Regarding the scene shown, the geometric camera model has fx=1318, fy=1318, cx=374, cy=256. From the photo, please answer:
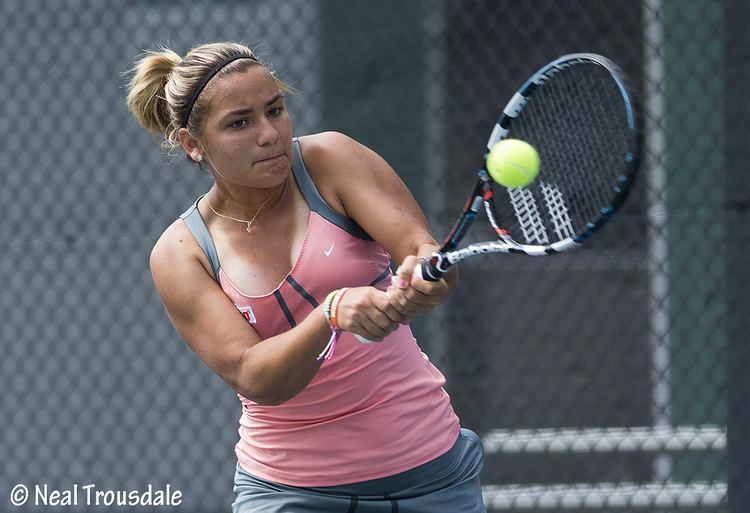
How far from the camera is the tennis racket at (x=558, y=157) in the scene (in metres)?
2.09

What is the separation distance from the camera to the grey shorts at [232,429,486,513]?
2.23m

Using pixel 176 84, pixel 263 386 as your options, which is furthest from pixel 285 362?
pixel 176 84

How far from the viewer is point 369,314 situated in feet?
6.15

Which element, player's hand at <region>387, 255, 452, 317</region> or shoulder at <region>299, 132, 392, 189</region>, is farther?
shoulder at <region>299, 132, 392, 189</region>

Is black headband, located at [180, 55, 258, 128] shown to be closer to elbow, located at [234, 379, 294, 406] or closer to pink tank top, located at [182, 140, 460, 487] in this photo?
pink tank top, located at [182, 140, 460, 487]

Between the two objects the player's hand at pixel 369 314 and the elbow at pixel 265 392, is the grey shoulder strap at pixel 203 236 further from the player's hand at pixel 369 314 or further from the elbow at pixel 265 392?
the player's hand at pixel 369 314

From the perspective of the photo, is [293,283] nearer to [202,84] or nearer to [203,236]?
[203,236]

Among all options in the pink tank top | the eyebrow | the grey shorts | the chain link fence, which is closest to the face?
the eyebrow

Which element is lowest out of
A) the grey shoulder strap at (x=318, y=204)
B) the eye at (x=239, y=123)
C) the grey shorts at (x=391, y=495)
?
the grey shorts at (x=391, y=495)

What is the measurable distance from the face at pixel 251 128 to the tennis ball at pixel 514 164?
1.13ft

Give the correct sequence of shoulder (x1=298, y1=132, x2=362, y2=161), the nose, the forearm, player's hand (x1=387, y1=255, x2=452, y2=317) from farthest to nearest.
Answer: shoulder (x1=298, y1=132, x2=362, y2=161) → the nose → the forearm → player's hand (x1=387, y1=255, x2=452, y2=317)

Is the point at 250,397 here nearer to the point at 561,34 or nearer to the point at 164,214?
the point at 164,214

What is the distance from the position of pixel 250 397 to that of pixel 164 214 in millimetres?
1757
